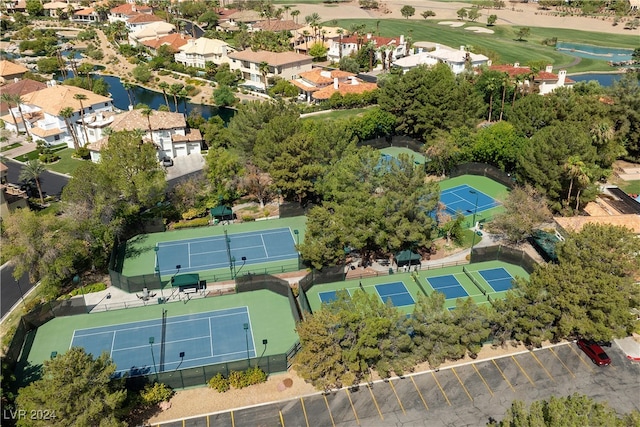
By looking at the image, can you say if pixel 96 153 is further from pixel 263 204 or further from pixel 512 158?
pixel 512 158

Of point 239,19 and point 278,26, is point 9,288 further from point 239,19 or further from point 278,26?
point 239,19

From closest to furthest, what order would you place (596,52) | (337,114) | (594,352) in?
(594,352) → (337,114) → (596,52)

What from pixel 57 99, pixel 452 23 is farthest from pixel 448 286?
pixel 452 23

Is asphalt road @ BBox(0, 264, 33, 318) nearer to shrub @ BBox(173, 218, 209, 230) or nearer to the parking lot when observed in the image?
shrub @ BBox(173, 218, 209, 230)

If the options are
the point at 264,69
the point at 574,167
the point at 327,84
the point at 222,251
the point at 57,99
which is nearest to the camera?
the point at 574,167

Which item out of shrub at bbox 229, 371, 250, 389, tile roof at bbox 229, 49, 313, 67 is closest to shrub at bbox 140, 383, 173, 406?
shrub at bbox 229, 371, 250, 389

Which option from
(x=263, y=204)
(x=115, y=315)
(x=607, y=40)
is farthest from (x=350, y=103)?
(x=607, y=40)

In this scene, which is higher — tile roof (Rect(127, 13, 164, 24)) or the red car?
tile roof (Rect(127, 13, 164, 24))
